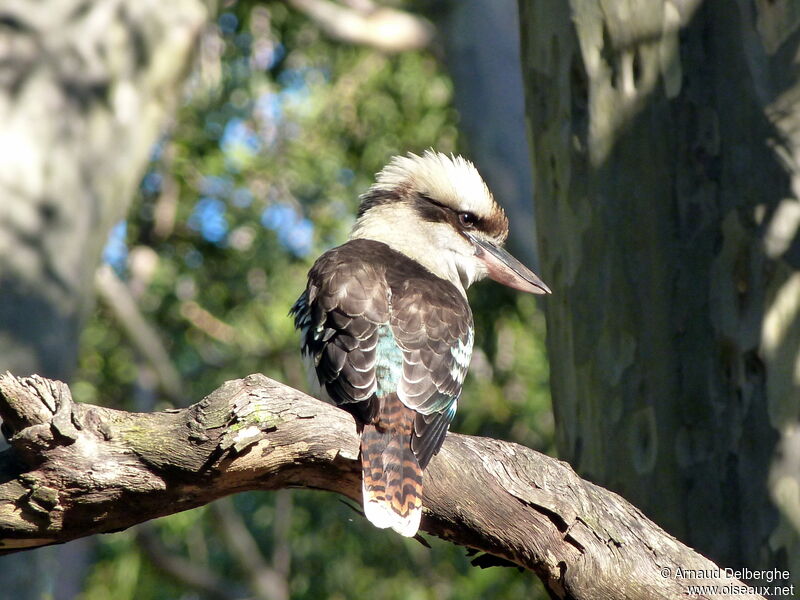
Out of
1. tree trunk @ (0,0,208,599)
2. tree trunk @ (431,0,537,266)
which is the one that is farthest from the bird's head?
tree trunk @ (431,0,537,266)

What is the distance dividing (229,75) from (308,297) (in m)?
4.81

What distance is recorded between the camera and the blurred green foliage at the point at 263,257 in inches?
273

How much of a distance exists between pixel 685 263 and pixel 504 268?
97 centimetres

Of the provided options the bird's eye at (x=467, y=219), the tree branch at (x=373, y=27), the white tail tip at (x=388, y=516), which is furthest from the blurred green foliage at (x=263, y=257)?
the white tail tip at (x=388, y=516)

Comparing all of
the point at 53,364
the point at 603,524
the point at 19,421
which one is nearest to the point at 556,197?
the point at 603,524

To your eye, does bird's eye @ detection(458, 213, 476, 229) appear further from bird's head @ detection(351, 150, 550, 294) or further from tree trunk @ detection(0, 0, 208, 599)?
tree trunk @ detection(0, 0, 208, 599)

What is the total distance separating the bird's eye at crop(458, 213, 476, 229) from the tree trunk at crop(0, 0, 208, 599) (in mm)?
1160

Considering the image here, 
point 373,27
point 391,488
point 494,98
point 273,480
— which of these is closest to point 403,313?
point 391,488

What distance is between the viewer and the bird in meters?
2.00

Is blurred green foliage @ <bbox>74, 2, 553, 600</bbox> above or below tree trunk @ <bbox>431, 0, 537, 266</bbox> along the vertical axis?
below

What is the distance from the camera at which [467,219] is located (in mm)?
3164

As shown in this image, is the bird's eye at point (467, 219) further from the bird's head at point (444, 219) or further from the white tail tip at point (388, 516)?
the white tail tip at point (388, 516)

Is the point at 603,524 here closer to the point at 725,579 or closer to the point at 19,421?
the point at 725,579

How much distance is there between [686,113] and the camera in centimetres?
217
